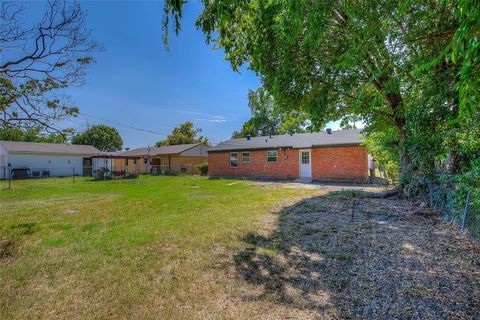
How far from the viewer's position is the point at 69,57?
6.83 metres

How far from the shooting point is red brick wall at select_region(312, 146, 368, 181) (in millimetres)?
15782

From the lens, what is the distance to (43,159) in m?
27.5

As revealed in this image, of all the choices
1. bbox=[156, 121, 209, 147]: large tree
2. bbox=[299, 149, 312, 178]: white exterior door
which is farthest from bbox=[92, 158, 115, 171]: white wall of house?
bbox=[299, 149, 312, 178]: white exterior door

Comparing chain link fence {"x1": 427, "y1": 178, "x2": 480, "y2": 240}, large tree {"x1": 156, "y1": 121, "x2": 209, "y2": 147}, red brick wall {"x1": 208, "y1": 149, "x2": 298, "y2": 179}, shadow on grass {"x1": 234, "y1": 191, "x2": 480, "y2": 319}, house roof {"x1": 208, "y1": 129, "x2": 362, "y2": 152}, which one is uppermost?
large tree {"x1": 156, "y1": 121, "x2": 209, "y2": 147}

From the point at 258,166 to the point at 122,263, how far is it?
16.9m

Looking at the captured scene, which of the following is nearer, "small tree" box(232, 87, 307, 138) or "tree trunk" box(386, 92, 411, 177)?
"small tree" box(232, 87, 307, 138)

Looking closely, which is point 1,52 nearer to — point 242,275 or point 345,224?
point 242,275

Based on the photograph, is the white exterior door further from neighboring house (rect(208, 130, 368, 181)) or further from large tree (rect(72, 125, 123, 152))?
large tree (rect(72, 125, 123, 152))

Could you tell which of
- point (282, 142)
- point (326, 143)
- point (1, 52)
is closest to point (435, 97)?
point (1, 52)

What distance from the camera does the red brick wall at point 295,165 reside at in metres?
16.0

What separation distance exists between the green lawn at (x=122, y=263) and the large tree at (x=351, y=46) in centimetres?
311

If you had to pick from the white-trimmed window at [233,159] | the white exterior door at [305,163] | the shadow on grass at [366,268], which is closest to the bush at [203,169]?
the white-trimmed window at [233,159]

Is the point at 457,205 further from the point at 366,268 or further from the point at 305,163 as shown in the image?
the point at 305,163

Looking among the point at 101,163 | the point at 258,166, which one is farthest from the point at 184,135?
the point at 258,166
